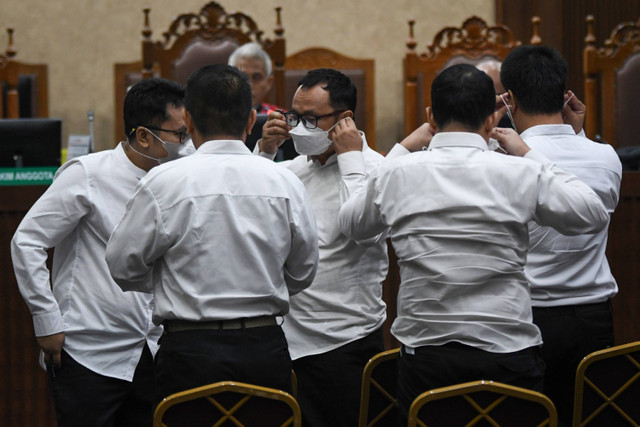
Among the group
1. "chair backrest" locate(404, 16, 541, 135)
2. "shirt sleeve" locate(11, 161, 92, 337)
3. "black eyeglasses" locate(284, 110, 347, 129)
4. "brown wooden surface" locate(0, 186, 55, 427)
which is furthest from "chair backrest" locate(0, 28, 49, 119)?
"black eyeglasses" locate(284, 110, 347, 129)

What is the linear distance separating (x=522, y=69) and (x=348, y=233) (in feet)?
2.15

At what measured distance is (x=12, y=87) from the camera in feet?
17.7

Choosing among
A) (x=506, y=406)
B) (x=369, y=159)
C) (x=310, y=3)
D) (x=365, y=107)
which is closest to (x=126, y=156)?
(x=369, y=159)

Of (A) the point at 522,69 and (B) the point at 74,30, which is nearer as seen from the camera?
(A) the point at 522,69

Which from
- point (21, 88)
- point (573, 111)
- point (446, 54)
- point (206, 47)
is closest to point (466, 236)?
point (573, 111)

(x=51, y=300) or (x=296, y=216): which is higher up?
(x=296, y=216)

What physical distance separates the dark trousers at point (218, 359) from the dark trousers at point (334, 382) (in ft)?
1.40

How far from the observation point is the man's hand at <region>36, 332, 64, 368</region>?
85.4 inches

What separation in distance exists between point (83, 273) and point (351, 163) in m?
0.74

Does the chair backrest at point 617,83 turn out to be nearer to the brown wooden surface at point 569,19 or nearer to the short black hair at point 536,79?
the brown wooden surface at point 569,19

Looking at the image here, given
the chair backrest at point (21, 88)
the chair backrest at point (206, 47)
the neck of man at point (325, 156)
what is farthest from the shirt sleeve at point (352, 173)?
the chair backrest at point (21, 88)

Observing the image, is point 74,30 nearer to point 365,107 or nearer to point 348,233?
point 365,107

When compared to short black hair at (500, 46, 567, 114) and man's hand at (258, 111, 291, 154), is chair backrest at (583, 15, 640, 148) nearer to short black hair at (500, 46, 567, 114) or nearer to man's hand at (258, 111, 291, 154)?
short black hair at (500, 46, 567, 114)

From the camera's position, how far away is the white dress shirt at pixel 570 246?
2162mm
